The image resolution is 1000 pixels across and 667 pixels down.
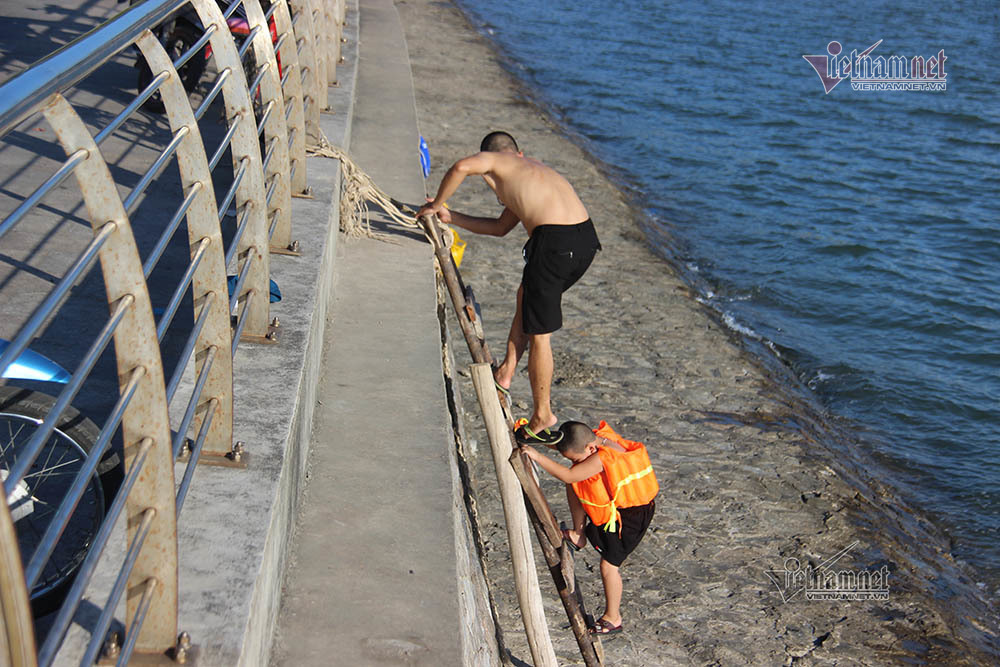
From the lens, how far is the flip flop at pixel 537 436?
531cm

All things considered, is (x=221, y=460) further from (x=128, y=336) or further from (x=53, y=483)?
(x=128, y=336)

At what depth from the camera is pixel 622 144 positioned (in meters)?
17.6

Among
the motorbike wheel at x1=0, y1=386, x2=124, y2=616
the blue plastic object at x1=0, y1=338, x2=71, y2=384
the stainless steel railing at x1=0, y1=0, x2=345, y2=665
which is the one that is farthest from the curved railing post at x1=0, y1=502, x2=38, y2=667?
the blue plastic object at x1=0, y1=338, x2=71, y2=384

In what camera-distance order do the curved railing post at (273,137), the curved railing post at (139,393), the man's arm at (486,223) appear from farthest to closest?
the man's arm at (486,223)
the curved railing post at (273,137)
the curved railing post at (139,393)

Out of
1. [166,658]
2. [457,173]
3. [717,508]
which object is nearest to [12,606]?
[166,658]

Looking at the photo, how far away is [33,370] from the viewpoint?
306cm

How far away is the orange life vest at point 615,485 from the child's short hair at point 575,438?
0.13 metres

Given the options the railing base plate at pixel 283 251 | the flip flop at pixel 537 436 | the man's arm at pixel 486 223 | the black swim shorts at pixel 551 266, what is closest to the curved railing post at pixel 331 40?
the man's arm at pixel 486 223

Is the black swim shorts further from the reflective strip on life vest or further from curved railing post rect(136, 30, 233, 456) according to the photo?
curved railing post rect(136, 30, 233, 456)

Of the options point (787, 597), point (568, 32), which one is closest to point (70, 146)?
point (787, 597)

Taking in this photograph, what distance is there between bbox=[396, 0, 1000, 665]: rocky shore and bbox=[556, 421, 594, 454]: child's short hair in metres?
1.15

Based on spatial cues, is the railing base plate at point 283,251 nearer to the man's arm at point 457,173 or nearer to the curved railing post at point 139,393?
the man's arm at point 457,173

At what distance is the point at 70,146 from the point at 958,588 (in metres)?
6.90

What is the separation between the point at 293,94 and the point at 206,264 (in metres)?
2.74
